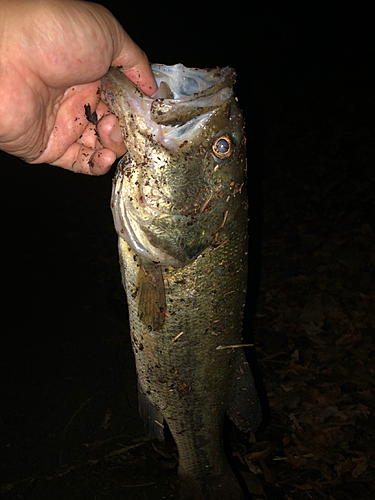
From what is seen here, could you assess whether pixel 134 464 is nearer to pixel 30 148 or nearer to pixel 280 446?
pixel 280 446

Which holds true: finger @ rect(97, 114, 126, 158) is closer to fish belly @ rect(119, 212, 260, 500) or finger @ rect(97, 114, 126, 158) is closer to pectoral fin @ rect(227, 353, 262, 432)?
fish belly @ rect(119, 212, 260, 500)

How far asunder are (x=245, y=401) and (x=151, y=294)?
89cm

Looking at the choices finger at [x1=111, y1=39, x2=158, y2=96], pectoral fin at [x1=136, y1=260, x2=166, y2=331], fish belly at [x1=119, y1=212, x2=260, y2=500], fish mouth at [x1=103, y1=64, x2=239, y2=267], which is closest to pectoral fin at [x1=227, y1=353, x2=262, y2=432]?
fish belly at [x1=119, y1=212, x2=260, y2=500]

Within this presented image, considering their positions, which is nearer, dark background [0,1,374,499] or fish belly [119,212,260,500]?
fish belly [119,212,260,500]

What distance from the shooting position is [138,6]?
69.2 ft

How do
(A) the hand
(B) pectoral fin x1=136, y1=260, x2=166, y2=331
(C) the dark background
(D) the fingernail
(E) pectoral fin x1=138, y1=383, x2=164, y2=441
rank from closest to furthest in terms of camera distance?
(A) the hand → (B) pectoral fin x1=136, y1=260, x2=166, y2=331 → (D) the fingernail → (E) pectoral fin x1=138, y1=383, x2=164, y2=441 → (C) the dark background

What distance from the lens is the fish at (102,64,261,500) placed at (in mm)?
1720

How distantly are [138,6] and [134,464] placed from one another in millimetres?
23186

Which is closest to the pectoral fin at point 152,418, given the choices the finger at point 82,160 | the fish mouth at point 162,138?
the fish mouth at point 162,138

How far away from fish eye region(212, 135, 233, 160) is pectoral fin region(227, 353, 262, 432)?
1.15m

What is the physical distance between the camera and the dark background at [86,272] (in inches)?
142

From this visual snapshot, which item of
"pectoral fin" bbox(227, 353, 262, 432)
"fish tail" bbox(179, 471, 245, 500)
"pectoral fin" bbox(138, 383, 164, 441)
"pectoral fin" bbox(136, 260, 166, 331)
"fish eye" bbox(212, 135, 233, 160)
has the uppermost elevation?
"fish eye" bbox(212, 135, 233, 160)

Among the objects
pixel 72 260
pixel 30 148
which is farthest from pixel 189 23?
pixel 30 148

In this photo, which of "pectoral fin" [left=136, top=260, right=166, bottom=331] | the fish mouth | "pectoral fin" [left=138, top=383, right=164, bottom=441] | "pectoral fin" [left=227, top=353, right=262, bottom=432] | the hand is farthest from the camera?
"pectoral fin" [left=138, top=383, right=164, bottom=441]
